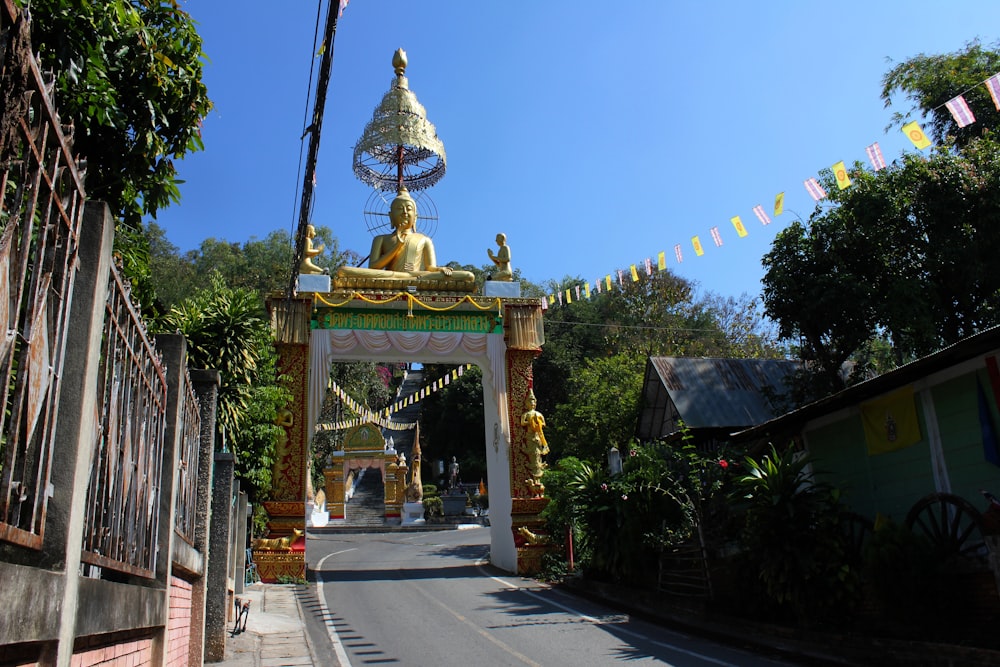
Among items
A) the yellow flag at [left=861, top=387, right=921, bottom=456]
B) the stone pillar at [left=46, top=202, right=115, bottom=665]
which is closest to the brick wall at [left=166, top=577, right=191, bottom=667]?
the stone pillar at [left=46, top=202, right=115, bottom=665]

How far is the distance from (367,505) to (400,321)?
899 inches

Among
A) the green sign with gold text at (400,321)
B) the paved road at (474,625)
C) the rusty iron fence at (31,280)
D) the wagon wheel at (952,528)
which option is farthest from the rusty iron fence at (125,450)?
the green sign with gold text at (400,321)

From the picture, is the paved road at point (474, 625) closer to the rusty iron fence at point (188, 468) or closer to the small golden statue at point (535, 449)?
the small golden statue at point (535, 449)

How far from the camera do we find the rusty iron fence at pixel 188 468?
17.6 feet

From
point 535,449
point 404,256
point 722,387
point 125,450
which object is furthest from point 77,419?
point 722,387

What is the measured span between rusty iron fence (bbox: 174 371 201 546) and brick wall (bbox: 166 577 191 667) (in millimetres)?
353

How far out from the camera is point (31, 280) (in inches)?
94.8

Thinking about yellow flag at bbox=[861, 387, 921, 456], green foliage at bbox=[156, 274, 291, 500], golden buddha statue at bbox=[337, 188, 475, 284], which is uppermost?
golden buddha statue at bbox=[337, 188, 475, 284]

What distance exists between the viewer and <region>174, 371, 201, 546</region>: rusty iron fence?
211 inches

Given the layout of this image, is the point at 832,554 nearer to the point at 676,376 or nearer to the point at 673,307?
the point at 676,376

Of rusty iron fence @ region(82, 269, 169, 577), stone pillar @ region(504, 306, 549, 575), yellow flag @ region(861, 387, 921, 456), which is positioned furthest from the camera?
stone pillar @ region(504, 306, 549, 575)

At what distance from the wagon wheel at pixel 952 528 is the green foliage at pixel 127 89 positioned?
27.1 feet

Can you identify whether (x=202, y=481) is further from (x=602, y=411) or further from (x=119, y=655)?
(x=602, y=411)

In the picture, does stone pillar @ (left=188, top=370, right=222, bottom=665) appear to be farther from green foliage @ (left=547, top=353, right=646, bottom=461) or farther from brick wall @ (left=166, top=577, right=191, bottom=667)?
green foliage @ (left=547, top=353, right=646, bottom=461)
